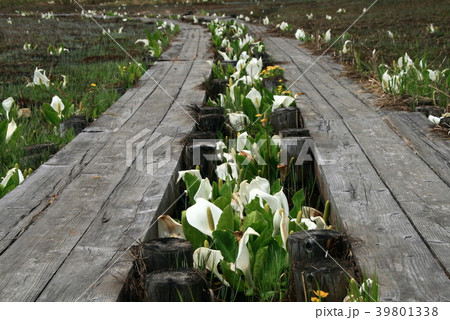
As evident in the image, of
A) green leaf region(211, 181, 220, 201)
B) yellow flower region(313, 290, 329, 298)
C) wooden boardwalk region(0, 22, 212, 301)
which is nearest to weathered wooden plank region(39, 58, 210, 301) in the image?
wooden boardwalk region(0, 22, 212, 301)

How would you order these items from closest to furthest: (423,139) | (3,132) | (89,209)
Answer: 1. (89,209)
2. (423,139)
3. (3,132)

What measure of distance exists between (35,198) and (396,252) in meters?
1.45

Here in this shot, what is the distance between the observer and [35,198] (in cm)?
256

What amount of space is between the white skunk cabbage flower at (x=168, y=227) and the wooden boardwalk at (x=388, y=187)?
0.60 m

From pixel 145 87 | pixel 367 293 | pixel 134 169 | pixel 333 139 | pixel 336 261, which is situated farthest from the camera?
pixel 145 87

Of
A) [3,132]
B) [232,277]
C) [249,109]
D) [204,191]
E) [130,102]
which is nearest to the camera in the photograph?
[232,277]

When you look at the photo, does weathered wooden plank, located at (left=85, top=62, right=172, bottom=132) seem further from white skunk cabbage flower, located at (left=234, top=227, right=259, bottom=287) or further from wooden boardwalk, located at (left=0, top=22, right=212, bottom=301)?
white skunk cabbage flower, located at (left=234, top=227, right=259, bottom=287)

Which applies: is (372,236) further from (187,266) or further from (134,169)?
(134,169)

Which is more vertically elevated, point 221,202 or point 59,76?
point 221,202

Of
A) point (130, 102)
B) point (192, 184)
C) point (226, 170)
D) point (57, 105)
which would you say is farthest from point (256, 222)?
point (130, 102)

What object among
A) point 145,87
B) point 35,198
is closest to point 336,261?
point 35,198

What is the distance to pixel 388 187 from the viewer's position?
2.59 metres

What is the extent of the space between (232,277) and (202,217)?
27 cm

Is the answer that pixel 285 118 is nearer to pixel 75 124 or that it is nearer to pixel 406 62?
pixel 75 124
